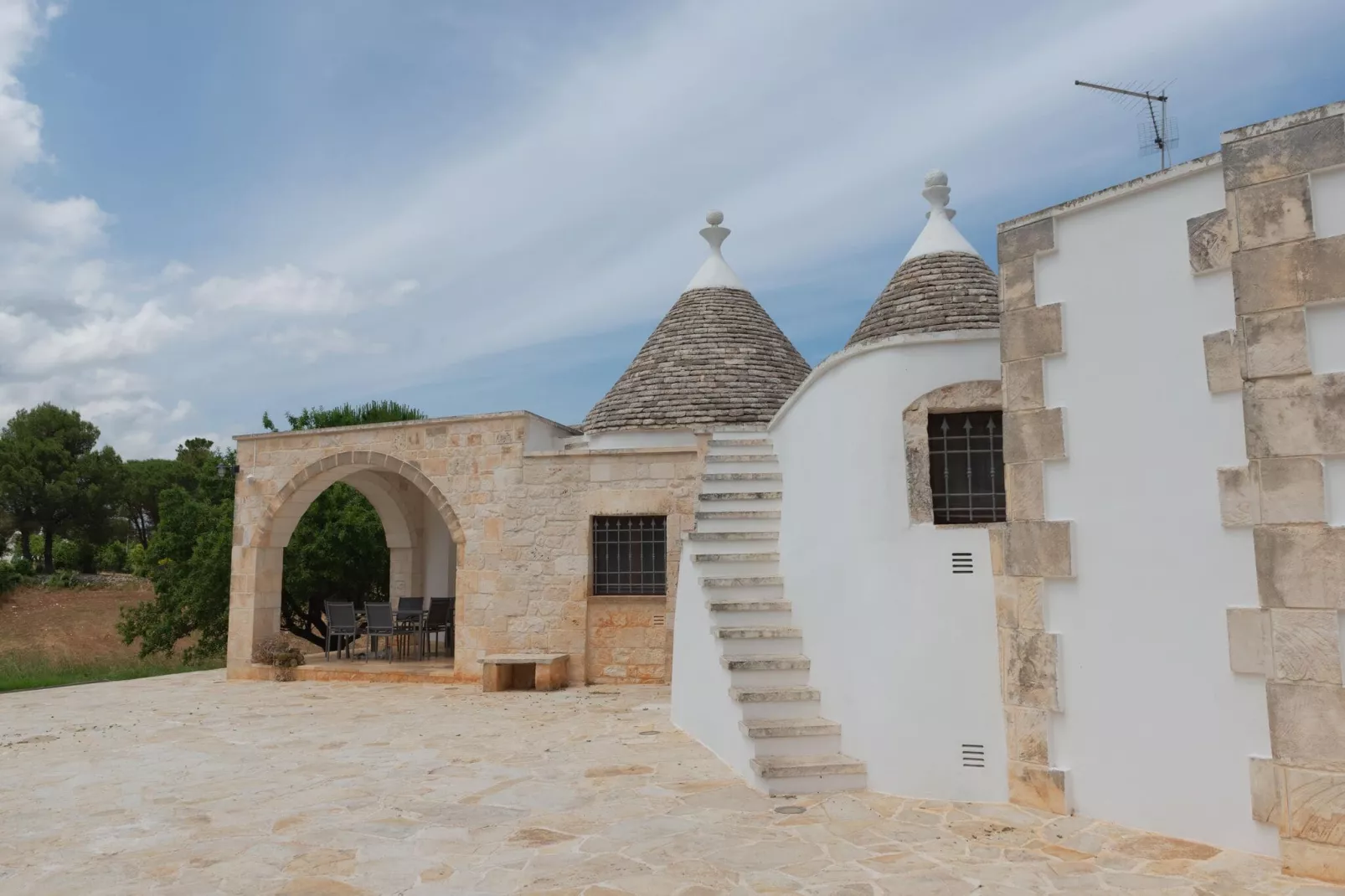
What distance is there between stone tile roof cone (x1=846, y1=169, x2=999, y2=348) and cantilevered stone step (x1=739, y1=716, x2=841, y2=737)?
394 centimetres

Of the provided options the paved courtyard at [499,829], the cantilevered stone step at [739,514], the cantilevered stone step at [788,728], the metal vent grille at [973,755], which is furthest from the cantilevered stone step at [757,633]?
the metal vent grille at [973,755]

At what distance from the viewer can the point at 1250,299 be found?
4.12 meters

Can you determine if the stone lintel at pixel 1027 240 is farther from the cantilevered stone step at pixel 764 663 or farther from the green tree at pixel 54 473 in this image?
the green tree at pixel 54 473

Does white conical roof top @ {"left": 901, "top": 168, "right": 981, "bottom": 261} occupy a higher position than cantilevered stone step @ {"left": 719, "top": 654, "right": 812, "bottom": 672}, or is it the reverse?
white conical roof top @ {"left": 901, "top": 168, "right": 981, "bottom": 261}

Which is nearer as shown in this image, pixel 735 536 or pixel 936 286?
pixel 735 536

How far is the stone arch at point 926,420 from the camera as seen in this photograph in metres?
5.49

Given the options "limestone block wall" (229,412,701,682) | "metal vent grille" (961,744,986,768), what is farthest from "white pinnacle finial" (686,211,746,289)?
"metal vent grille" (961,744,986,768)

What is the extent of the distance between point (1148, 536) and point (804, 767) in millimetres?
2435

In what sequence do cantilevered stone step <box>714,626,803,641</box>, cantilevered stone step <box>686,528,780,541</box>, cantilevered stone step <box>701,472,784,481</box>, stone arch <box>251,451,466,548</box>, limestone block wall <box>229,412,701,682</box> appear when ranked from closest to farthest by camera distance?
1. cantilevered stone step <box>714,626,803,641</box>
2. cantilevered stone step <box>686,528,780,541</box>
3. cantilevered stone step <box>701,472,784,481</box>
4. limestone block wall <box>229,412,701,682</box>
5. stone arch <box>251,451,466,548</box>

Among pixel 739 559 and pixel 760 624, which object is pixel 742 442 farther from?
pixel 760 624

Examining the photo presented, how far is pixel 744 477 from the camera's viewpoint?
25.6 ft

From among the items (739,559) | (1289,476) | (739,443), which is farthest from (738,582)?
(1289,476)

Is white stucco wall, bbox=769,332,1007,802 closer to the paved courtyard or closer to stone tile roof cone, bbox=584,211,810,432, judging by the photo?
the paved courtyard

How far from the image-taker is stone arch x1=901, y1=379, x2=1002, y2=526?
5.49 m
